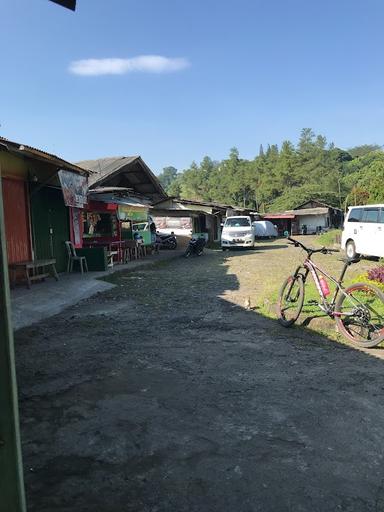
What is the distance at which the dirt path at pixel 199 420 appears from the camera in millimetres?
2549

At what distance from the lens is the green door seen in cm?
1148

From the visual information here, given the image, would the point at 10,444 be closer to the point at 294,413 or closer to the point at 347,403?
the point at 294,413

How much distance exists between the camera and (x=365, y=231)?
14.9m

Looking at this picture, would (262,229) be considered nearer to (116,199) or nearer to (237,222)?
(237,222)

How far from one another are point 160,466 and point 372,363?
2915 mm

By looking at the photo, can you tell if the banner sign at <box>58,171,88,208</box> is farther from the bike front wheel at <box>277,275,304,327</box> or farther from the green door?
the bike front wheel at <box>277,275,304,327</box>

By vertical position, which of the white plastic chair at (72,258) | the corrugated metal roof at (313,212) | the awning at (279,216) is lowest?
the white plastic chair at (72,258)

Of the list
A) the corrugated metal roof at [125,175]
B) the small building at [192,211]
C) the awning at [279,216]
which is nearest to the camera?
the corrugated metal roof at [125,175]

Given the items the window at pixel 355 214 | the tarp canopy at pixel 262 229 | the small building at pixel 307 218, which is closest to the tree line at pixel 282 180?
the small building at pixel 307 218

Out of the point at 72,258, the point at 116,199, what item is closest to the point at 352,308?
the point at 72,258

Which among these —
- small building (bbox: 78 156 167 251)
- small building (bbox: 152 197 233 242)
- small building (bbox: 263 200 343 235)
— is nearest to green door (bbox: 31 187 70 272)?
small building (bbox: 78 156 167 251)

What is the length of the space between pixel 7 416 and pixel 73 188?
35.4 feet

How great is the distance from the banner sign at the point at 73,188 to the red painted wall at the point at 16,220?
0.96 metres

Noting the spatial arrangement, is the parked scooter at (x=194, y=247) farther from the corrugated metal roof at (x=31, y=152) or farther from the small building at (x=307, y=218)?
the small building at (x=307, y=218)
